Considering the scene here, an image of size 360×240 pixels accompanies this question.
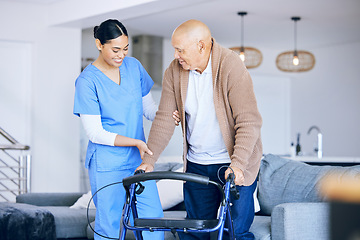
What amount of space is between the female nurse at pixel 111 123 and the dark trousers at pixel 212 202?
0.17m

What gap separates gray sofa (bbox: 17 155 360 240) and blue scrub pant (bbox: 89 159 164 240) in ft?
2.03

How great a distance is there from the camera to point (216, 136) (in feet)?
6.74

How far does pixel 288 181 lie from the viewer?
10.0ft

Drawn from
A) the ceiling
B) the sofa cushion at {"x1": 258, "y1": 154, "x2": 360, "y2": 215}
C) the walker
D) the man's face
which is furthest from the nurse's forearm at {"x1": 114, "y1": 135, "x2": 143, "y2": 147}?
the ceiling

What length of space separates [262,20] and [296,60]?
0.71 meters

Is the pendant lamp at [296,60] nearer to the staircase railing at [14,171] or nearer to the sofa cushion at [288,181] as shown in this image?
the staircase railing at [14,171]

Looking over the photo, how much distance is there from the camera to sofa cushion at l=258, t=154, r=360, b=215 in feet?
9.50

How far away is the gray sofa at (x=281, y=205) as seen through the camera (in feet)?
8.11

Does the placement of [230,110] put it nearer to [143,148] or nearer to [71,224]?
[143,148]

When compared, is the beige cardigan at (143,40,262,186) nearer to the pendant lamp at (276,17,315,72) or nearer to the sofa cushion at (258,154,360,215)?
the sofa cushion at (258,154,360,215)

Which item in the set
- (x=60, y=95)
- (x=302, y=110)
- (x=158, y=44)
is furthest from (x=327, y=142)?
(x=60, y=95)

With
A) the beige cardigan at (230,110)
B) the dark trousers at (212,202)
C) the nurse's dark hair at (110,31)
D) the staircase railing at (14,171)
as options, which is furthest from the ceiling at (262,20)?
the dark trousers at (212,202)

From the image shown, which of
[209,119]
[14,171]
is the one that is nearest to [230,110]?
[209,119]

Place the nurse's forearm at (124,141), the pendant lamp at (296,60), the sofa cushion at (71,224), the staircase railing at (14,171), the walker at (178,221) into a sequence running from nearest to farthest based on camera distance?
the walker at (178,221) → the nurse's forearm at (124,141) → the sofa cushion at (71,224) → the staircase railing at (14,171) → the pendant lamp at (296,60)
